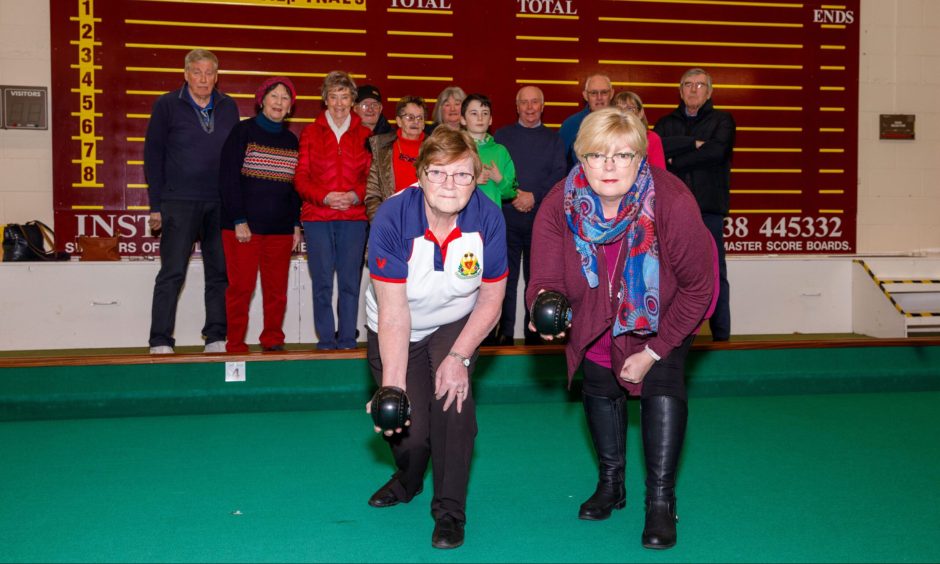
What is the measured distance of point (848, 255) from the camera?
6645mm

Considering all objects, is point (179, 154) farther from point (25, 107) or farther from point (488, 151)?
point (25, 107)

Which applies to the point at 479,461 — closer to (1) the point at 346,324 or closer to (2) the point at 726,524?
(2) the point at 726,524

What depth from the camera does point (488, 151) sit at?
4.53 meters

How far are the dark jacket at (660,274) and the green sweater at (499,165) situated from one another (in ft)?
6.04

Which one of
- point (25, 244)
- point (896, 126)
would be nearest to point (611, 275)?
point (25, 244)

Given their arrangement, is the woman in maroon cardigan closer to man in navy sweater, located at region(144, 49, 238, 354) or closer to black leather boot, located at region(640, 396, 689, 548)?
black leather boot, located at region(640, 396, 689, 548)

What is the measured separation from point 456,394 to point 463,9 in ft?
14.3

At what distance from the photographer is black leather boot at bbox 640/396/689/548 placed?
245 cm

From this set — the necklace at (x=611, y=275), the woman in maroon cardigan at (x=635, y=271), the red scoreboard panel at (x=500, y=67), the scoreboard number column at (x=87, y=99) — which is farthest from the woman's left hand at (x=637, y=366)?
the scoreboard number column at (x=87, y=99)

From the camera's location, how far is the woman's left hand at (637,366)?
2.45m

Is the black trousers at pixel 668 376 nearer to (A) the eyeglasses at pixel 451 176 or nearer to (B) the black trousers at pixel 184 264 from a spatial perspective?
(A) the eyeglasses at pixel 451 176

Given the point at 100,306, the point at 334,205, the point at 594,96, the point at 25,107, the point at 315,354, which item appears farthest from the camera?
the point at 25,107

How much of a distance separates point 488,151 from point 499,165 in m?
0.09

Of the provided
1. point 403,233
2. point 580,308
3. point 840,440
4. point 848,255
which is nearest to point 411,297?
point 403,233
